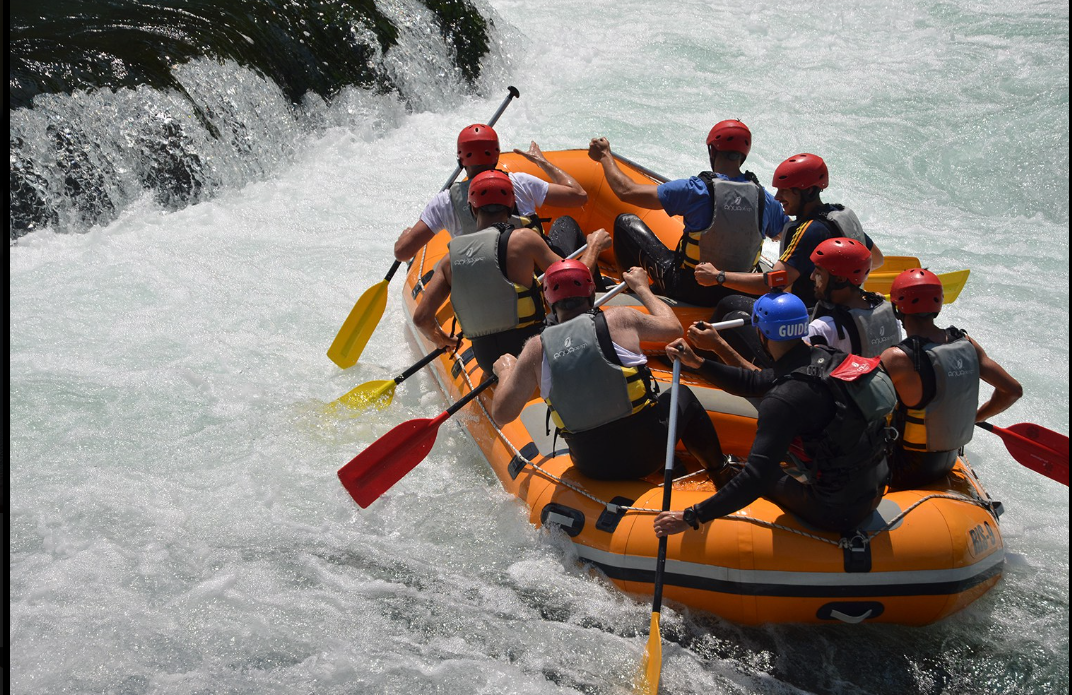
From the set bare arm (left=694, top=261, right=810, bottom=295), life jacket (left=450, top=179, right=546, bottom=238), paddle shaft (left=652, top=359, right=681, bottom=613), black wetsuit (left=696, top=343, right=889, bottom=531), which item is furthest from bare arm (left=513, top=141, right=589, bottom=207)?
black wetsuit (left=696, top=343, right=889, bottom=531)

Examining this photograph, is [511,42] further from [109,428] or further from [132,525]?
[132,525]

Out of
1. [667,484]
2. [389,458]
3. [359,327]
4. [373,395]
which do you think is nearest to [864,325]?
[667,484]

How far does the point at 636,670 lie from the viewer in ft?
12.5

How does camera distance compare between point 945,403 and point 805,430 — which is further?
point 945,403

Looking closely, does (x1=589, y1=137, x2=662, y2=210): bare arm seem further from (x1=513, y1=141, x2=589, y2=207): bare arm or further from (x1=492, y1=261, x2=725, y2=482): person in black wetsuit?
(x1=492, y1=261, x2=725, y2=482): person in black wetsuit

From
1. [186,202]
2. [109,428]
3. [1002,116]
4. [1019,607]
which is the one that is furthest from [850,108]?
[109,428]

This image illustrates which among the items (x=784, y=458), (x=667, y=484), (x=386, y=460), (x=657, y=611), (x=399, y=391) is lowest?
(x=399, y=391)

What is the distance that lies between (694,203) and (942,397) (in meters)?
1.63

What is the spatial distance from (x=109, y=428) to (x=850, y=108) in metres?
9.05

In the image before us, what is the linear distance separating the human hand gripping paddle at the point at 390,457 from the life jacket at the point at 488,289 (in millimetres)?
297

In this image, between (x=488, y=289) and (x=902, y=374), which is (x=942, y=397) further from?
(x=488, y=289)

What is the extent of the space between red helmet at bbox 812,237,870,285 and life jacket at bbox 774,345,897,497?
1.46 feet

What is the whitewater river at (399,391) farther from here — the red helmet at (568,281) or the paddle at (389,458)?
the red helmet at (568,281)

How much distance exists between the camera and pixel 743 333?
4715 millimetres
